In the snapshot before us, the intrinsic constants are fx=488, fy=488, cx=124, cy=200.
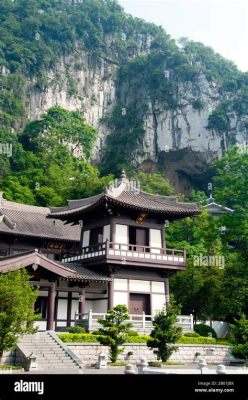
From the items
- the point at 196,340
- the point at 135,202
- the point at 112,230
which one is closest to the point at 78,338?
the point at 196,340

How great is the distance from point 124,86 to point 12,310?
7577cm

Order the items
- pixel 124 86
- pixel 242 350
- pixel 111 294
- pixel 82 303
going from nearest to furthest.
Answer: pixel 242 350 < pixel 82 303 < pixel 111 294 < pixel 124 86

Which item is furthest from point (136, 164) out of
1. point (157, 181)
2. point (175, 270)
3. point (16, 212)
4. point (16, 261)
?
point (16, 261)

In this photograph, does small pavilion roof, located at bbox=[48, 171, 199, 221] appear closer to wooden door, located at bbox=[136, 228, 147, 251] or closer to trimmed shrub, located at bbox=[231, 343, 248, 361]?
wooden door, located at bbox=[136, 228, 147, 251]

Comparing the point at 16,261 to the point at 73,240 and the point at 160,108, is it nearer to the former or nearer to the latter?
the point at 73,240

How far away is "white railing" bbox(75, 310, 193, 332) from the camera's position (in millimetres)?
26172

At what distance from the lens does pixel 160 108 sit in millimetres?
81500

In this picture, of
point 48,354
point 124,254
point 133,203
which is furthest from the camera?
point 133,203

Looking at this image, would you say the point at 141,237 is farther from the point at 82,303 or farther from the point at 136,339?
the point at 136,339

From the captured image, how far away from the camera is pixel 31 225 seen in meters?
36.4

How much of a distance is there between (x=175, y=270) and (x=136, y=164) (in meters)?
47.6

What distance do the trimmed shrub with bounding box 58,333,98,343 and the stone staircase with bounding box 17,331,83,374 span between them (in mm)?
452
